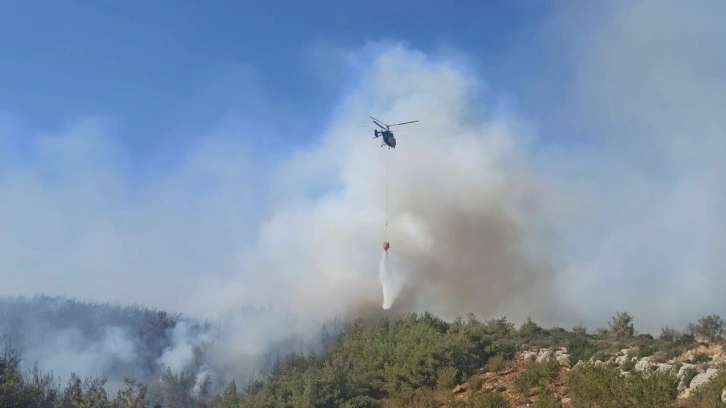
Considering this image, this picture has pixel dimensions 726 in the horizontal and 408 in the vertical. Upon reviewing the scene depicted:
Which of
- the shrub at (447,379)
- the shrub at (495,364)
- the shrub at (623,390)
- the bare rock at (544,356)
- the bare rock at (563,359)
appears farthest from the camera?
the shrub at (495,364)

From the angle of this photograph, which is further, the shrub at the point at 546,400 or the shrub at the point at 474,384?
the shrub at the point at 474,384

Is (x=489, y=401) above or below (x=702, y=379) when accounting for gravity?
above

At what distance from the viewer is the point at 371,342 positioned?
4028 centimetres

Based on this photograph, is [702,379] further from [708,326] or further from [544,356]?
[708,326]

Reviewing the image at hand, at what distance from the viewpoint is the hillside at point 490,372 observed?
65.5 ft

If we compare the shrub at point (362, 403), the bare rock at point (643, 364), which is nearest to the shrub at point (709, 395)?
the bare rock at point (643, 364)

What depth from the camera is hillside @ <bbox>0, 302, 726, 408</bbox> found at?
65.5ft

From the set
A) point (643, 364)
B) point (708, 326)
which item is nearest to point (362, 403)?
point (643, 364)

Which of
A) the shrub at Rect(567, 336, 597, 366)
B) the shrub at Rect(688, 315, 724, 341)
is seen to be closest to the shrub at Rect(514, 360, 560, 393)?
the shrub at Rect(567, 336, 597, 366)

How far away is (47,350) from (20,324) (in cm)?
3693

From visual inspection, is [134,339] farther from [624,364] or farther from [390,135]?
[624,364]

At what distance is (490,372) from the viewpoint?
28875 mm

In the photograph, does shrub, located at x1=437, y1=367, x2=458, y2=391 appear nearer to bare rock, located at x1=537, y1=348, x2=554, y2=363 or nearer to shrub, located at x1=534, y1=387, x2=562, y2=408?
bare rock, located at x1=537, y1=348, x2=554, y2=363

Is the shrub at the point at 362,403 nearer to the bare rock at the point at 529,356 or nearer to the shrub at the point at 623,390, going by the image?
the bare rock at the point at 529,356
